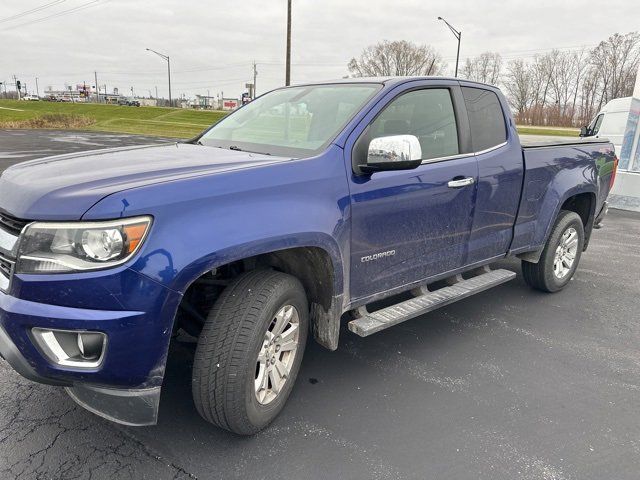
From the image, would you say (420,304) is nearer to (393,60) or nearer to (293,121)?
(293,121)

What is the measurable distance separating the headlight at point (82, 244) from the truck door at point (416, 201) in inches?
49.4

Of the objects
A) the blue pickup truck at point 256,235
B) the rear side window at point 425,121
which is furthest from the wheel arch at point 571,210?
the rear side window at point 425,121

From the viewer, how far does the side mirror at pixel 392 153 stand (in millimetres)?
2754

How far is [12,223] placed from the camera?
87.0 inches

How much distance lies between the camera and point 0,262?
224cm

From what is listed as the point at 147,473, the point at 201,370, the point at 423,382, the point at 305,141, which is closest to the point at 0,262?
the point at 201,370

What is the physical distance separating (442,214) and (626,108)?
12.6 m

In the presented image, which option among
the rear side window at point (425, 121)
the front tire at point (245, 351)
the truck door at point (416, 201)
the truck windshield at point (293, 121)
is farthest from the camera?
the rear side window at point (425, 121)

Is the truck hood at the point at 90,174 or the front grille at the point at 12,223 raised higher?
the truck hood at the point at 90,174

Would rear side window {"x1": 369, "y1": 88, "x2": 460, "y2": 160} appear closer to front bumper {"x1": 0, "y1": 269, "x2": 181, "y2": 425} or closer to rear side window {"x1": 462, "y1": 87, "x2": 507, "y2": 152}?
rear side window {"x1": 462, "y1": 87, "x2": 507, "y2": 152}

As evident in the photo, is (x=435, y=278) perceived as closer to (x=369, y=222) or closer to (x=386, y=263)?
(x=386, y=263)

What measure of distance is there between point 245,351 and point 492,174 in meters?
2.46

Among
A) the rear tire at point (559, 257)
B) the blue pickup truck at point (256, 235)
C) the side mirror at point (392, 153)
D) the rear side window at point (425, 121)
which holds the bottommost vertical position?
the rear tire at point (559, 257)

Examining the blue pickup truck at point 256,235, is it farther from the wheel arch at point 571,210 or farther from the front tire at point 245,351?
the wheel arch at point 571,210
